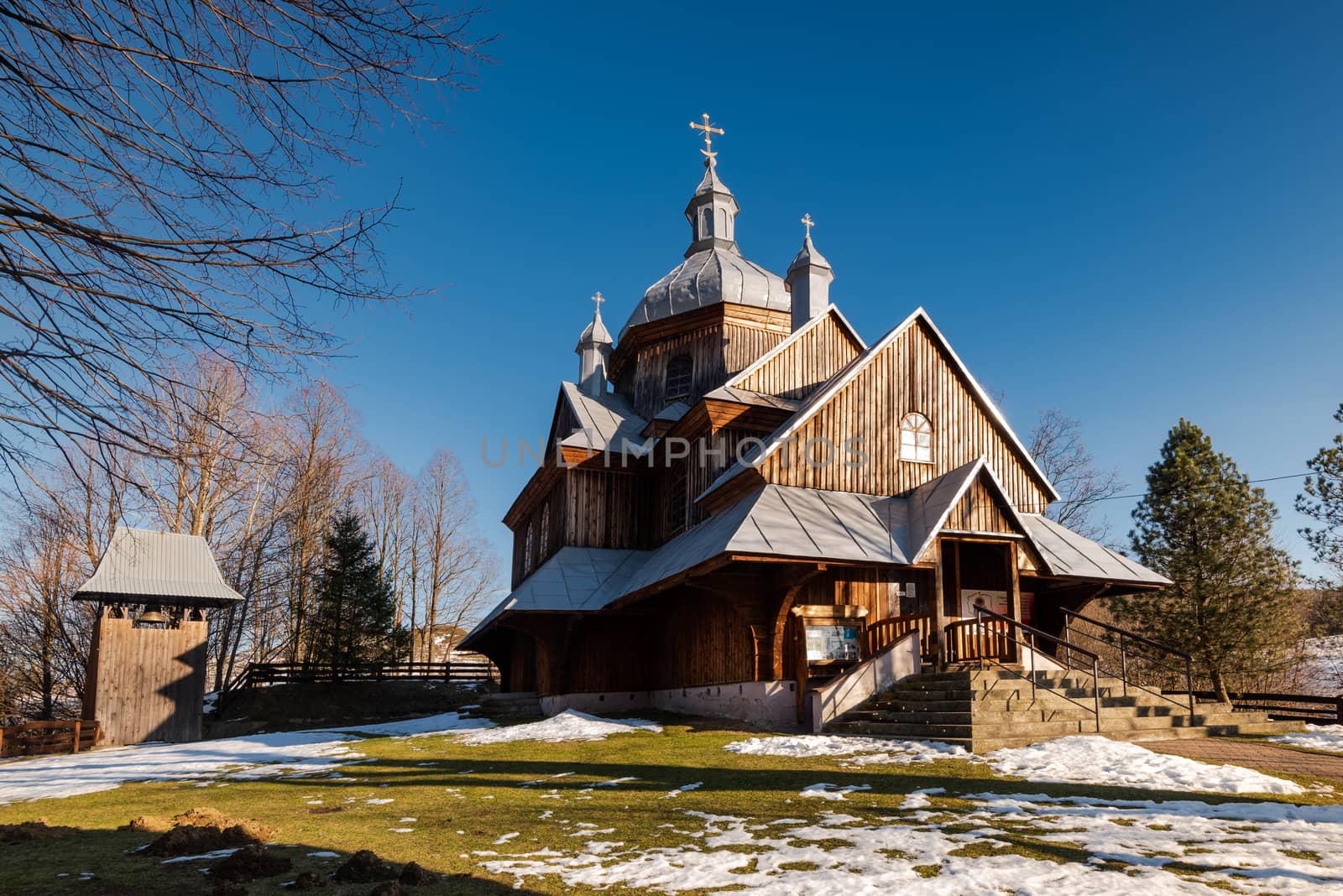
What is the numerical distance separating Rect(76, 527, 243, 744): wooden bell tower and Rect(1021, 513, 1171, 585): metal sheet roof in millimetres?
19124

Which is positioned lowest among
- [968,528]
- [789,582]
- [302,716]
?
[302,716]

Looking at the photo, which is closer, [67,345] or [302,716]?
[67,345]

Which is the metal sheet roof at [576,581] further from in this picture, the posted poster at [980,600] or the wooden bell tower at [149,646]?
the posted poster at [980,600]

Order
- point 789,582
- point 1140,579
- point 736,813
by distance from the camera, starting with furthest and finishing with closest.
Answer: point 1140,579 < point 789,582 < point 736,813

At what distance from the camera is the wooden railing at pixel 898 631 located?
14734mm

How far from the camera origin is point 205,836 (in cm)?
659

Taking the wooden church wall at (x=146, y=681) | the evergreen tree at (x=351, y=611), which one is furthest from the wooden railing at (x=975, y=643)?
the evergreen tree at (x=351, y=611)

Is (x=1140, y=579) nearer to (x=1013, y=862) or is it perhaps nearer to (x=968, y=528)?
(x=968, y=528)

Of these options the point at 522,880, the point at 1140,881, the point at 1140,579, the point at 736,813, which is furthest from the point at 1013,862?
the point at 1140,579

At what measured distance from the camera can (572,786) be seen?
369 inches

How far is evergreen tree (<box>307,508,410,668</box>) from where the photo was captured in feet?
103

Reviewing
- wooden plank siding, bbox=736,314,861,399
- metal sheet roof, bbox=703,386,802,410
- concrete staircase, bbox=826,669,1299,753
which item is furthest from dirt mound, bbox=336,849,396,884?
wooden plank siding, bbox=736,314,861,399

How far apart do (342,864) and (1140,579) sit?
16.8 metres

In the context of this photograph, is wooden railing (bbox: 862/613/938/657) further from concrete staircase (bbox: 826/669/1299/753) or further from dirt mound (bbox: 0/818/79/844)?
dirt mound (bbox: 0/818/79/844)
